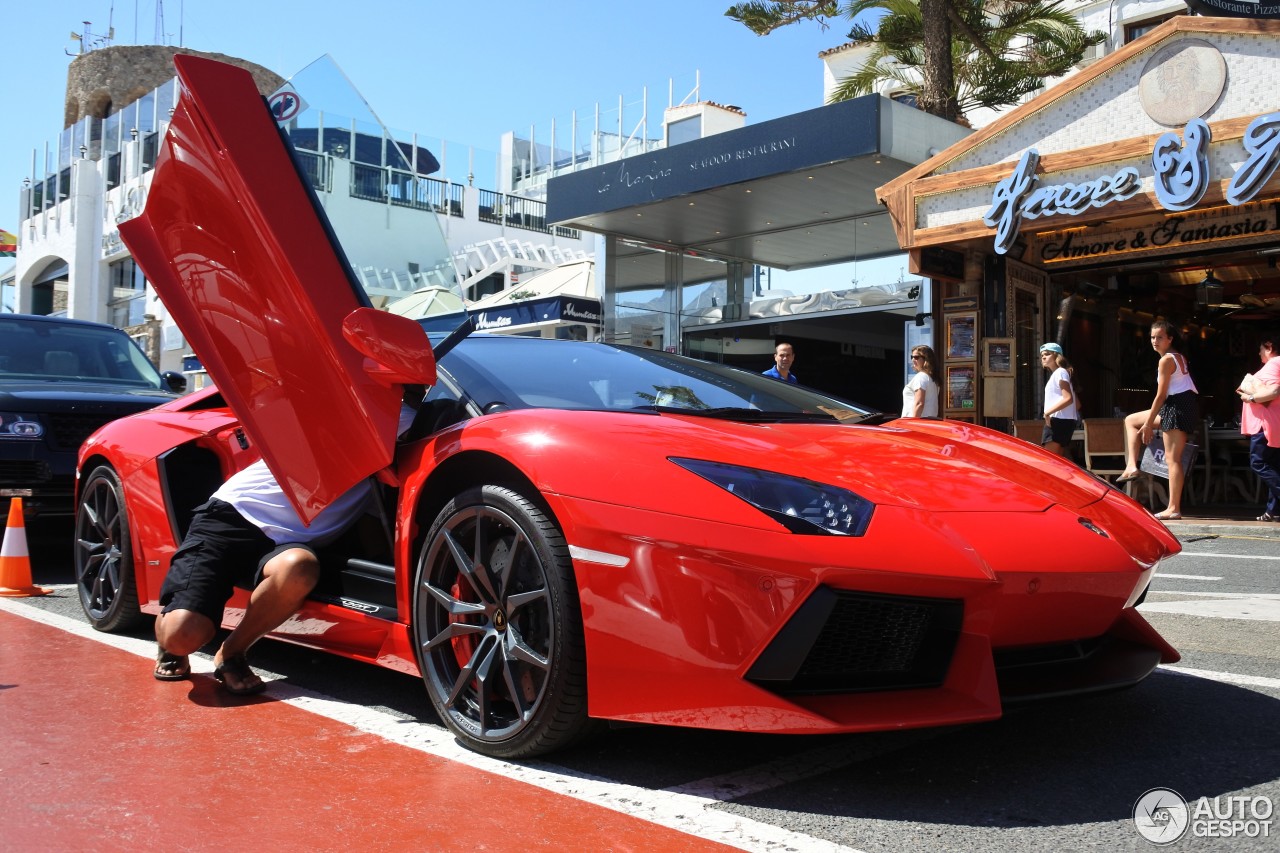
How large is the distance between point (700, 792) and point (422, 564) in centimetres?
98

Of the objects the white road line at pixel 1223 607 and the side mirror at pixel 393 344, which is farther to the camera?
the white road line at pixel 1223 607

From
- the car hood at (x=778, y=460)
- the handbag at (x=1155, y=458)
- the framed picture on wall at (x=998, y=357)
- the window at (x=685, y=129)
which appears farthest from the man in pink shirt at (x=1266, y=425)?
the window at (x=685, y=129)

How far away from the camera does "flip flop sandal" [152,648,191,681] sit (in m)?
3.68

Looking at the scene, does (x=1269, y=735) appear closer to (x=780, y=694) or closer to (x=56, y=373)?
(x=780, y=694)

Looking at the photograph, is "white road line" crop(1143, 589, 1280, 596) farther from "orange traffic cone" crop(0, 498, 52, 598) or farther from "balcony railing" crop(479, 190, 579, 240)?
"balcony railing" crop(479, 190, 579, 240)

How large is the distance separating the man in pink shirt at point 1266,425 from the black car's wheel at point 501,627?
849 cm

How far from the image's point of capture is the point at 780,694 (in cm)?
238

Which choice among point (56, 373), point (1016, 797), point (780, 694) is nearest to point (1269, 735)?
point (1016, 797)

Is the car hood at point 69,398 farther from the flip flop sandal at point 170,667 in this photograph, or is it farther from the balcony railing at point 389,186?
the flip flop sandal at point 170,667

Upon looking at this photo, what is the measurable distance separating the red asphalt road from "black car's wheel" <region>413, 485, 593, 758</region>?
0.15 m

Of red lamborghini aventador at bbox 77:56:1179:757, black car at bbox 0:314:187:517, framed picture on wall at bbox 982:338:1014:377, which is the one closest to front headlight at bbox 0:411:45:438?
black car at bbox 0:314:187:517

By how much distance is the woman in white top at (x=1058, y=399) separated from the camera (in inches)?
434

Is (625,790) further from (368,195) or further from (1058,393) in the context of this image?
(1058,393)

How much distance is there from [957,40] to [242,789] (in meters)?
18.1
